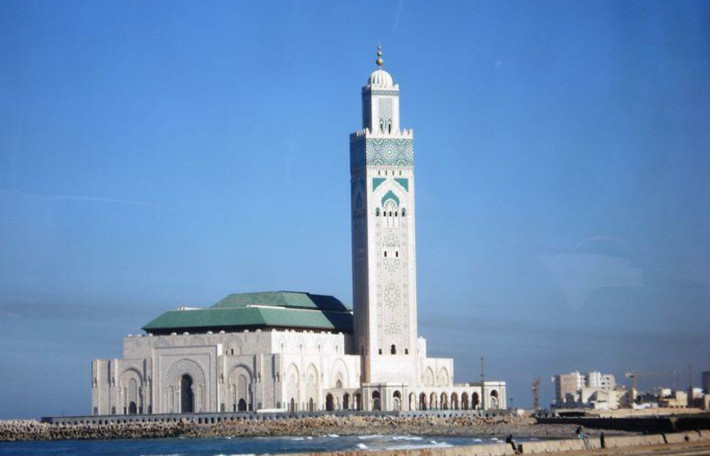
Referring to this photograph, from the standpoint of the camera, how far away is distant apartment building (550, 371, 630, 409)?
126 metres

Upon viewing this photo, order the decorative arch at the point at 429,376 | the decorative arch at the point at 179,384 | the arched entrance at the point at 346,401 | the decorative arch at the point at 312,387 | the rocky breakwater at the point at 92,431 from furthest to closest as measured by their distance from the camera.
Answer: the decorative arch at the point at 429,376 < the arched entrance at the point at 346,401 < the decorative arch at the point at 312,387 < the decorative arch at the point at 179,384 < the rocky breakwater at the point at 92,431

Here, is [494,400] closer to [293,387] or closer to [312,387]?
[312,387]

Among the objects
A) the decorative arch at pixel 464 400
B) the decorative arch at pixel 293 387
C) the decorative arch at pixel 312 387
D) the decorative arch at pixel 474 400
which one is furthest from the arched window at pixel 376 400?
the decorative arch at pixel 474 400

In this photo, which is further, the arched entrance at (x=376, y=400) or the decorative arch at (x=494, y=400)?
the decorative arch at (x=494, y=400)

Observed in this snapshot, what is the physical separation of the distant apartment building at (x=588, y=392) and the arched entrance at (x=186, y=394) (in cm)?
3245

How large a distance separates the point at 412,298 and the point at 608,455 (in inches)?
2257

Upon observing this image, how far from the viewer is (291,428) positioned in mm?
91125

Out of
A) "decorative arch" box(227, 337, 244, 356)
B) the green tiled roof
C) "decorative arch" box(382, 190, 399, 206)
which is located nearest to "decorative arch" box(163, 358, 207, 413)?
"decorative arch" box(227, 337, 244, 356)

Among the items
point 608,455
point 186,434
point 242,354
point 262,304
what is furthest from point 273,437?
point 608,455

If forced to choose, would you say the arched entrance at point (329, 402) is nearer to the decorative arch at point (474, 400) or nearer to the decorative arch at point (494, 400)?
the decorative arch at point (474, 400)

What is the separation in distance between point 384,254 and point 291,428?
59.2 ft

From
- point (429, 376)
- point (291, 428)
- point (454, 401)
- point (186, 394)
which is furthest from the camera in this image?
point (429, 376)

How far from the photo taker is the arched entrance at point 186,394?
10394 centimetres

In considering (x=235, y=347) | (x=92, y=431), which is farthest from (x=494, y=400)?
(x=92, y=431)
